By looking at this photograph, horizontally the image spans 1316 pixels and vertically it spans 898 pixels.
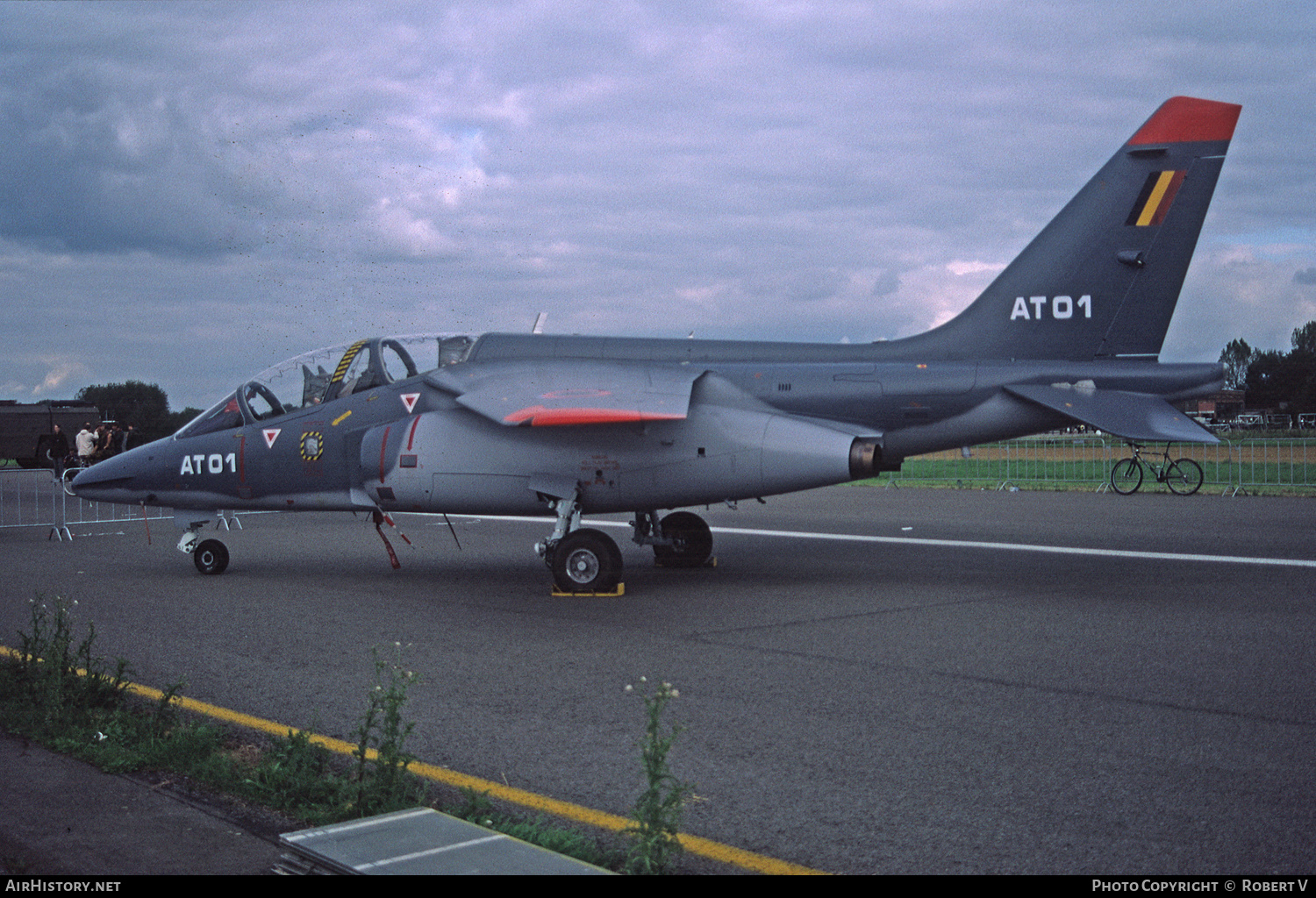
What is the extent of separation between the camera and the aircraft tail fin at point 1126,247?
34.5 ft

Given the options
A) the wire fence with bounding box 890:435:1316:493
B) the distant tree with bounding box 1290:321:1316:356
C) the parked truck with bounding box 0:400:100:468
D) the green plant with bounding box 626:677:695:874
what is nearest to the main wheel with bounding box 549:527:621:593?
the green plant with bounding box 626:677:695:874

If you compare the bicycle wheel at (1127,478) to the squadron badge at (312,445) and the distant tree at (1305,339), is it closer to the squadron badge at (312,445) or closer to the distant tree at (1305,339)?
the squadron badge at (312,445)

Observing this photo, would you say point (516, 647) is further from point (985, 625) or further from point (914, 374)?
point (914, 374)

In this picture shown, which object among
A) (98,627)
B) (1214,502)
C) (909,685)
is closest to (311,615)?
(98,627)

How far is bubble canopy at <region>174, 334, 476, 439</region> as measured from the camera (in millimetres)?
12000

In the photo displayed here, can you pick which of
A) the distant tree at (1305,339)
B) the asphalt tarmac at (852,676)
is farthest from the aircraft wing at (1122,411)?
the distant tree at (1305,339)

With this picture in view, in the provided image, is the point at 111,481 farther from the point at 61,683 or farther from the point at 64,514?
the point at 64,514

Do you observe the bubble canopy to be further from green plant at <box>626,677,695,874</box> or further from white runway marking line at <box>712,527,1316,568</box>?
green plant at <box>626,677,695,874</box>

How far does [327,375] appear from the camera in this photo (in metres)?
12.3

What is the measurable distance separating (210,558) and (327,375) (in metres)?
2.63

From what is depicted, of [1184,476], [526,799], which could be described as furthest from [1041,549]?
[1184,476]

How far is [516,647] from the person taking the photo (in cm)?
810

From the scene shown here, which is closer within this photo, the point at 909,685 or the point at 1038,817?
the point at 1038,817

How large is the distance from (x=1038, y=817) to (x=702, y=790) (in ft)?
4.62
